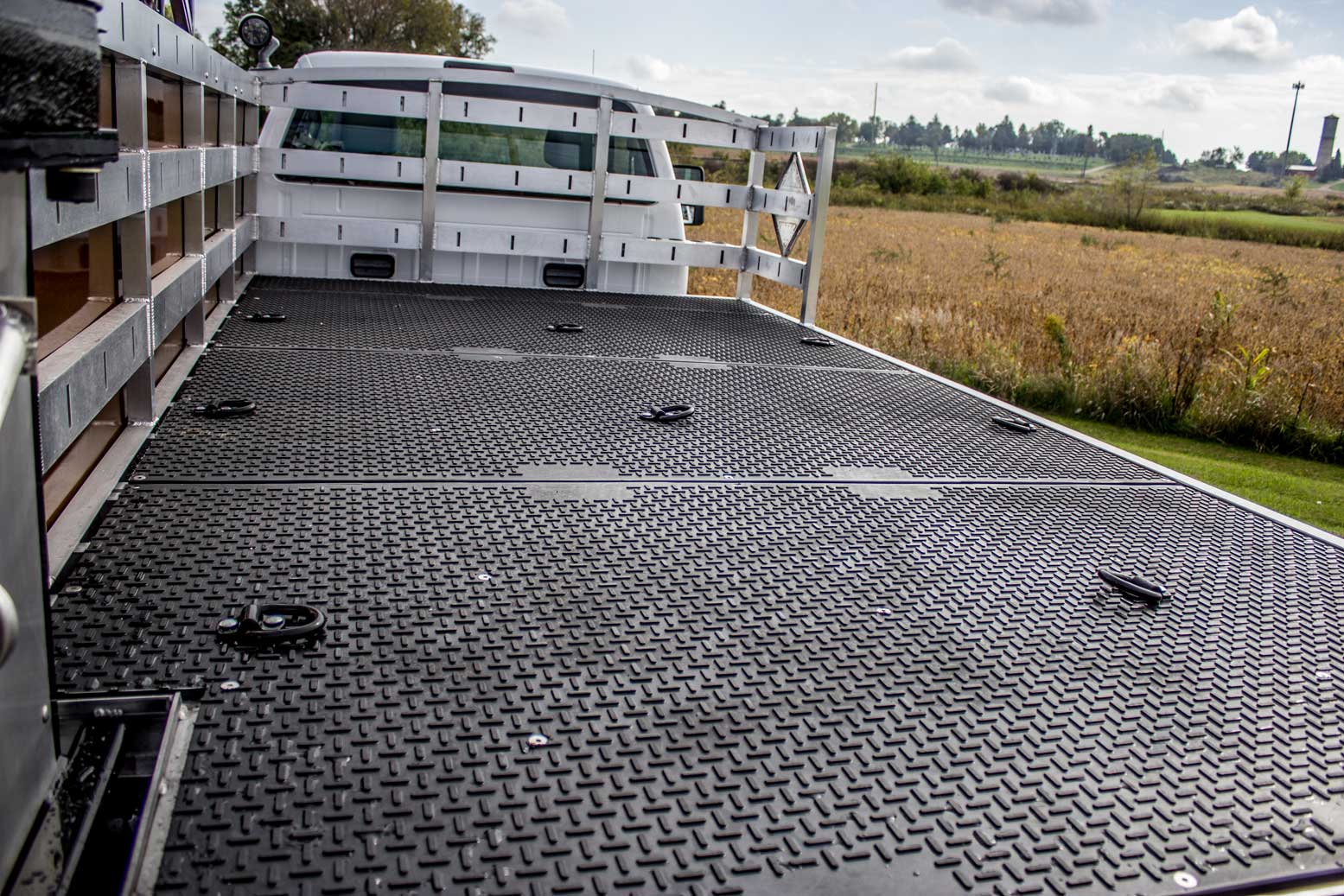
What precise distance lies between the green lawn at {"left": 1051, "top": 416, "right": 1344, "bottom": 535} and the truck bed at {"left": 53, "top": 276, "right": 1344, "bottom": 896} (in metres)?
3.78

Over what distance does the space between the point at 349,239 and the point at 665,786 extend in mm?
4916

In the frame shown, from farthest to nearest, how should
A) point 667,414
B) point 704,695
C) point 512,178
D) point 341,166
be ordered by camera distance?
1. point 512,178
2. point 341,166
3. point 667,414
4. point 704,695

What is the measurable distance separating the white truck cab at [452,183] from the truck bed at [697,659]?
277 cm

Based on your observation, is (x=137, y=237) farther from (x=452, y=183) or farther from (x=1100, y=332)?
(x=1100, y=332)

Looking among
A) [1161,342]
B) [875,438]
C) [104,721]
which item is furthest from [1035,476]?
[1161,342]

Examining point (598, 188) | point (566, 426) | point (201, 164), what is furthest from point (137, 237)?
point (598, 188)

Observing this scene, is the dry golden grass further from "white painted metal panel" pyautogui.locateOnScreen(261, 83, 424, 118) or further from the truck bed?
the truck bed

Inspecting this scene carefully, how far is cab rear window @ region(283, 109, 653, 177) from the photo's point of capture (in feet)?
19.5

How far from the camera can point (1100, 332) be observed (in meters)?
10.8

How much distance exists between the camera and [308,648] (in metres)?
1.74

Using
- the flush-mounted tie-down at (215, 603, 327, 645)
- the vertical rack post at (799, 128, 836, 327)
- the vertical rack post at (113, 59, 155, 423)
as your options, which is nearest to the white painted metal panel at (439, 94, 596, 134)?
the vertical rack post at (799, 128, 836, 327)

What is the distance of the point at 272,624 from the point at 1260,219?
57165 millimetres

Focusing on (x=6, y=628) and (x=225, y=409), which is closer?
(x=6, y=628)

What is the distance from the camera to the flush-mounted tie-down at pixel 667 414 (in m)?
3.34
